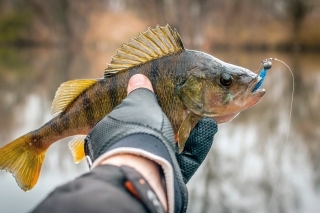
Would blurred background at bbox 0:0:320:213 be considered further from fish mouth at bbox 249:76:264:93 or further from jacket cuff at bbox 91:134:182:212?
jacket cuff at bbox 91:134:182:212

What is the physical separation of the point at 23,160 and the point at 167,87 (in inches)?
32.5

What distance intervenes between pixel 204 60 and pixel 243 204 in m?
2.60

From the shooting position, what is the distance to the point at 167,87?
187 centimetres

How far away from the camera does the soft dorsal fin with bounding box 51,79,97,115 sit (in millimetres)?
1992

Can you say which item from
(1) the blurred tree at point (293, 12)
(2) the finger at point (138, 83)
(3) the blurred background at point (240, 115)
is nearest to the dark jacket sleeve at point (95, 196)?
(2) the finger at point (138, 83)

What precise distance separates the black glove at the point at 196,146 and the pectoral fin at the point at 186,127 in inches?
1.1

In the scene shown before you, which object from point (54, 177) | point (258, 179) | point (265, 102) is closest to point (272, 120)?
point (265, 102)

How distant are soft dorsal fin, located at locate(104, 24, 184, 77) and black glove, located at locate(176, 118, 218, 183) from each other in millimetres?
379

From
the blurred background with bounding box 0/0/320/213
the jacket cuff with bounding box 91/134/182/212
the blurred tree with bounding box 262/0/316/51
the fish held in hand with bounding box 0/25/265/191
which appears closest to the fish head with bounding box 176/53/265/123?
the fish held in hand with bounding box 0/25/265/191

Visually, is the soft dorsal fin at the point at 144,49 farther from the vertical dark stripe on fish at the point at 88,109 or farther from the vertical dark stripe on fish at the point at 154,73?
the vertical dark stripe on fish at the point at 88,109

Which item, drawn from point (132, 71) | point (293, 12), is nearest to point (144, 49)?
point (132, 71)

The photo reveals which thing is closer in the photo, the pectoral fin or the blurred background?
the pectoral fin

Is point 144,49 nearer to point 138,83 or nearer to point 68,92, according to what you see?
point 138,83

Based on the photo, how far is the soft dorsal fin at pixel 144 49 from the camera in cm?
193
